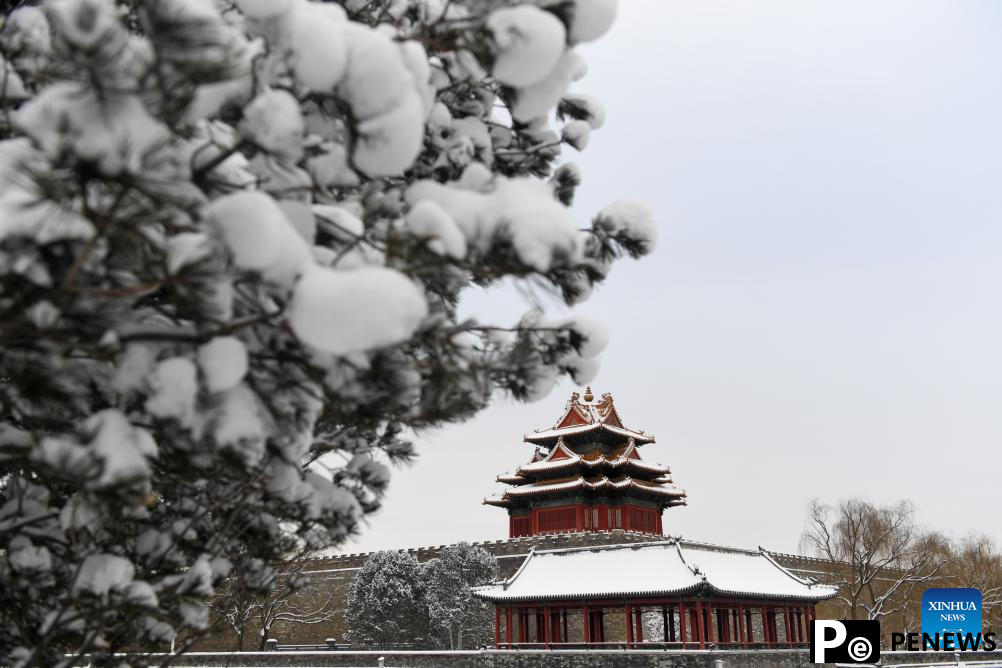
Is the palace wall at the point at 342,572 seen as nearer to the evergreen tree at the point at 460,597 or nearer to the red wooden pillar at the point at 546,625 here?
the evergreen tree at the point at 460,597

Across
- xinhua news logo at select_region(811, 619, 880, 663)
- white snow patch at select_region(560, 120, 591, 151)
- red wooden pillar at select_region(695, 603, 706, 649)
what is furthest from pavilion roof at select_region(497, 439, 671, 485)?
white snow patch at select_region(560, 120, 591, 151)

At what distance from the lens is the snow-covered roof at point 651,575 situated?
20875mm

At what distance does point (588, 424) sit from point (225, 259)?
1177 inches

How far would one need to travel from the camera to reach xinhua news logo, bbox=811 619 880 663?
52.0 feet

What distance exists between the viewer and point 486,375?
2871 mm

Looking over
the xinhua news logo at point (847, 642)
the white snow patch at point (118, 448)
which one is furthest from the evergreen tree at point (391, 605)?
the white snow patch at point (118, 448)

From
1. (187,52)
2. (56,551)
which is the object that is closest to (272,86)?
(187,52)

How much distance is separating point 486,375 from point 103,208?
58.1 inches

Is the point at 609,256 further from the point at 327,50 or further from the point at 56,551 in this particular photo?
the point at 56,551

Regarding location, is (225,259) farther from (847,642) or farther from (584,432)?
(584,432)

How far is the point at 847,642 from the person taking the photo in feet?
54.6

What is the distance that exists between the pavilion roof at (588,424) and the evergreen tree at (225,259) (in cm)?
2826

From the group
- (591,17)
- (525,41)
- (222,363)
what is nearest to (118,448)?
(222,363)

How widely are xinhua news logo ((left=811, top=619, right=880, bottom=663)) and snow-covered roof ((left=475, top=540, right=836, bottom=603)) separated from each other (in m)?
3.44
